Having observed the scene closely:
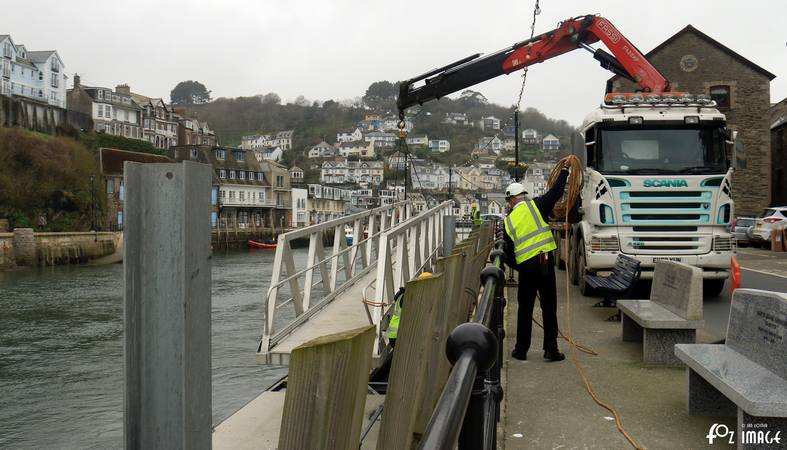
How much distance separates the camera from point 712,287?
13.0 meters

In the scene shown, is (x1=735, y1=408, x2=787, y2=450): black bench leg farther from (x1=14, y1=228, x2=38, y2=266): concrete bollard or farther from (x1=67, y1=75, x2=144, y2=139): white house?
(x1=67, y1=75, x2=144, y2=139): white house

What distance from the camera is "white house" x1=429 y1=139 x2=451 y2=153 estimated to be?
180m

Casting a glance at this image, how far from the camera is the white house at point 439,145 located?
180250 mm

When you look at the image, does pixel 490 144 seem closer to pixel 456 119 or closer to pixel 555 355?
pixel 456 119

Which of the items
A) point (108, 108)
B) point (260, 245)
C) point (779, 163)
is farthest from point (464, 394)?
point (108, 108)

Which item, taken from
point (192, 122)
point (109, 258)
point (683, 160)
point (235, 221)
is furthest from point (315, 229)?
point (192, 122)

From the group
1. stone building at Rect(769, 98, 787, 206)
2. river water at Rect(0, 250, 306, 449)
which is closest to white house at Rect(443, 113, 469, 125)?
stone building at Rect(769, 98, 787, 206)

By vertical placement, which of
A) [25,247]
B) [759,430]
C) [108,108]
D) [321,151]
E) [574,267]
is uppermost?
[321,151]

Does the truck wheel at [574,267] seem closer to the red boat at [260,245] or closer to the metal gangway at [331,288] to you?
the metal gangway at [331,288]

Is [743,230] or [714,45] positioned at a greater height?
[714,45]

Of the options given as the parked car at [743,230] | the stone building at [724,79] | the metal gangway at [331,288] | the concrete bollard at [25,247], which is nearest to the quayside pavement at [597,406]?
the metal gangway at [331,288]

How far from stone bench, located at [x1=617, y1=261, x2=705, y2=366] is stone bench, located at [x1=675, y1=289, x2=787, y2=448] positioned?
140cm

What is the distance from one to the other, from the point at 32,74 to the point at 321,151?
329 ft

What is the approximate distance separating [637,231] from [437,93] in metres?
6.17
